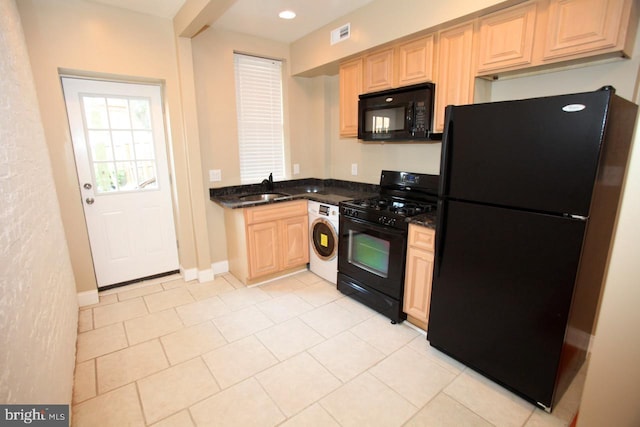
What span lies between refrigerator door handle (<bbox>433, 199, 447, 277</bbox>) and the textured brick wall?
209 cm

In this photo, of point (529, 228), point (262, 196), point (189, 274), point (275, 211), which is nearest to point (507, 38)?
point (529, 228)

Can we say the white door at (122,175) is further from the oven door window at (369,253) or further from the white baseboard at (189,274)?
Answer: the oven door window at (369,253)

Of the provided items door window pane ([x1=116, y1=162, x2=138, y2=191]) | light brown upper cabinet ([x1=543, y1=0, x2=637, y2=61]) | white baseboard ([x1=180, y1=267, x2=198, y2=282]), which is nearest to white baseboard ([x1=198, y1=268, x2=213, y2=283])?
white baseboard ([x1=180, y1=267, x2=198, y2=282])

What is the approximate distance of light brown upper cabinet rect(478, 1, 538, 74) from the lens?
192 cm

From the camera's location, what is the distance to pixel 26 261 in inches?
49.4

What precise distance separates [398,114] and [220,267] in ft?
8.42

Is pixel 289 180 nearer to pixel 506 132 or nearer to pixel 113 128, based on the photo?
pixel 113 128

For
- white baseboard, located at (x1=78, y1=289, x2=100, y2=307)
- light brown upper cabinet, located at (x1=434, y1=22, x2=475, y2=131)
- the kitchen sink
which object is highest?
light brown upper cabinet, located at (x1=434, y1=22, x2=475, y2=131)

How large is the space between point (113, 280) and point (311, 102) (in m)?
3.08

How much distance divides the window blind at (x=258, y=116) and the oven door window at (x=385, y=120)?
137 centimetres

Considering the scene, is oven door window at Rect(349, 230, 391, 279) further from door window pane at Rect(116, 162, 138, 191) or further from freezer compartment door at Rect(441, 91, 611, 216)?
door window pane at Rect(116, 162, 138, 191)

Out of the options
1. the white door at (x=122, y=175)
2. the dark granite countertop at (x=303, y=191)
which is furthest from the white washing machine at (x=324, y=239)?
the white door at (x=122, y=175)

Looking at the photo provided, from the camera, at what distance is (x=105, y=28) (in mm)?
2660

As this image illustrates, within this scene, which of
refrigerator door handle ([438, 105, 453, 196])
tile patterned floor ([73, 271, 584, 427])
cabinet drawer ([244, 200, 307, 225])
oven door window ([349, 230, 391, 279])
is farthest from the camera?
cabinet drawer ([244, 200, 307, 225])
